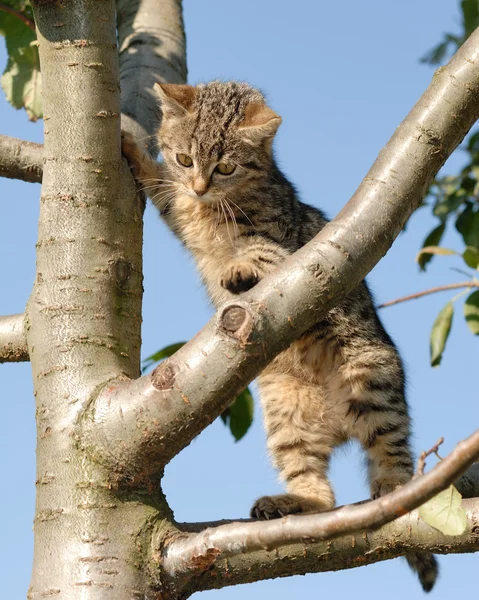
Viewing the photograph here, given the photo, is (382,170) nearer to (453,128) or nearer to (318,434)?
(453,128)

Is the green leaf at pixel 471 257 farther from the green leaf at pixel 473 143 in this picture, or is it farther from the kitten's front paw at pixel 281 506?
the green leaf at pixel 473 143

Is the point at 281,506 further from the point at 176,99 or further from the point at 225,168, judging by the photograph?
the point at 176,99

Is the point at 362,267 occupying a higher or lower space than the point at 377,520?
higher

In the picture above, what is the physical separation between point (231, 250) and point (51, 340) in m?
1.72

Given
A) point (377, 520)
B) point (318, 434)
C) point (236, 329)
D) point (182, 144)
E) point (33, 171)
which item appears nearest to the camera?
point (377, 520)

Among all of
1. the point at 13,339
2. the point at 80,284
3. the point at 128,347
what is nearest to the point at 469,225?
the point at 128,347

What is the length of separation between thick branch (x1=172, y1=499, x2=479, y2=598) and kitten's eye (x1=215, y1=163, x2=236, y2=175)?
246cm

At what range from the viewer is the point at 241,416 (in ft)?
13.8

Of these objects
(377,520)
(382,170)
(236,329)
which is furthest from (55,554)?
(382,170)

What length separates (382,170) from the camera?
235 cm

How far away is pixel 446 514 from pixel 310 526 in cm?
30

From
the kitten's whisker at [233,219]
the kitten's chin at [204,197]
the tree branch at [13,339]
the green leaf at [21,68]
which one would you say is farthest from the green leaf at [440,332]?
the green leaf at [21,68]

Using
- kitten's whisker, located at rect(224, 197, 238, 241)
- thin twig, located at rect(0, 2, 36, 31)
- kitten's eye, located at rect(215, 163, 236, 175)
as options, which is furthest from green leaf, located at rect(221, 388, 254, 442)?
thin twig, located at rect(0, 2, 36, 31)

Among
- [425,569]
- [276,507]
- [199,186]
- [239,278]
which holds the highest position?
[199,186]
